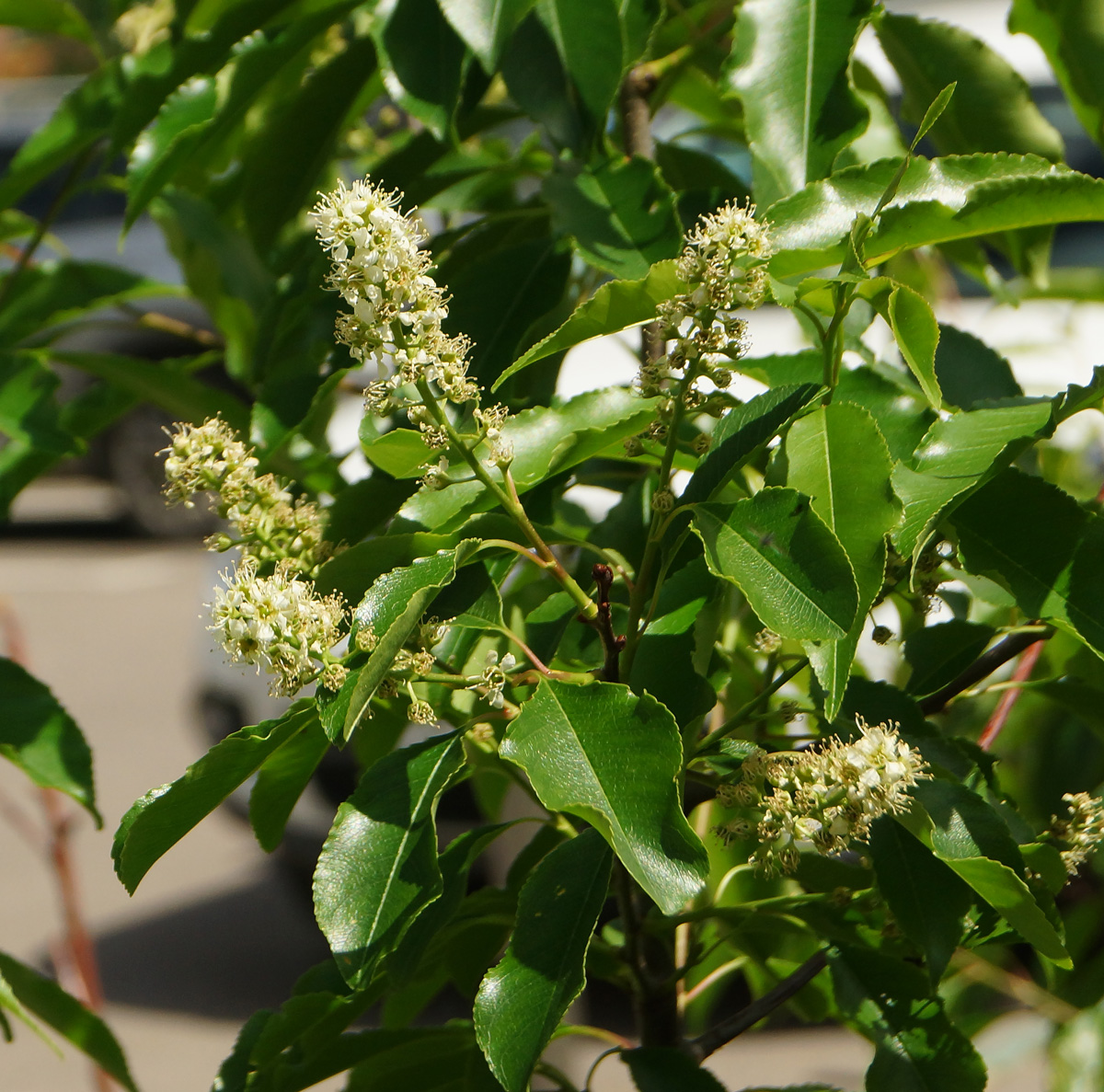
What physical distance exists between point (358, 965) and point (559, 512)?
0.63m

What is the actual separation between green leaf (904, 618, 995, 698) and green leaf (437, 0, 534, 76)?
20.1 inches

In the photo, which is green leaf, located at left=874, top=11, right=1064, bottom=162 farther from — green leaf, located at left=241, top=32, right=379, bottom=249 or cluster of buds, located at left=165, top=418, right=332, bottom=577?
cluster of buds, located at left=165, top=418, right=332, bottom=577

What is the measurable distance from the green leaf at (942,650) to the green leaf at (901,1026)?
20 cm

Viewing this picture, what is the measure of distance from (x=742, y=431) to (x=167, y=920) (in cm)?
450

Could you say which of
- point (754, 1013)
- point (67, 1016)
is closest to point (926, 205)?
point (754, 1013)

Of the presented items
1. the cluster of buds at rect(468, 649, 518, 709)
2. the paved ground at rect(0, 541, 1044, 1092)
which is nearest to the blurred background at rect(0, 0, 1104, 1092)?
the paved ground at rect(0, 541, 1044, 1092)

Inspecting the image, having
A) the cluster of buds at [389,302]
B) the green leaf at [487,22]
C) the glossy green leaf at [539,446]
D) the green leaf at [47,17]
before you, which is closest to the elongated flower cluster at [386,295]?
the cluster of buds at [389,302]

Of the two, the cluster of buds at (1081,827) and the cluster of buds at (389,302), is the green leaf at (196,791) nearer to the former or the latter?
the cluster of buds at (389,302)

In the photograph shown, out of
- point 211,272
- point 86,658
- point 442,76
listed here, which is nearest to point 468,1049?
point 442,76

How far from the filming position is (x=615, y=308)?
0.75 m

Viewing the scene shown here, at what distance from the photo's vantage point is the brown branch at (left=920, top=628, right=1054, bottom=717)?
3.23 feet

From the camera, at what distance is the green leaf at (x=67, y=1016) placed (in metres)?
1.13

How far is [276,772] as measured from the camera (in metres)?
0.87

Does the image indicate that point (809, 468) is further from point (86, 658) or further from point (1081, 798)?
point (86, 658)
